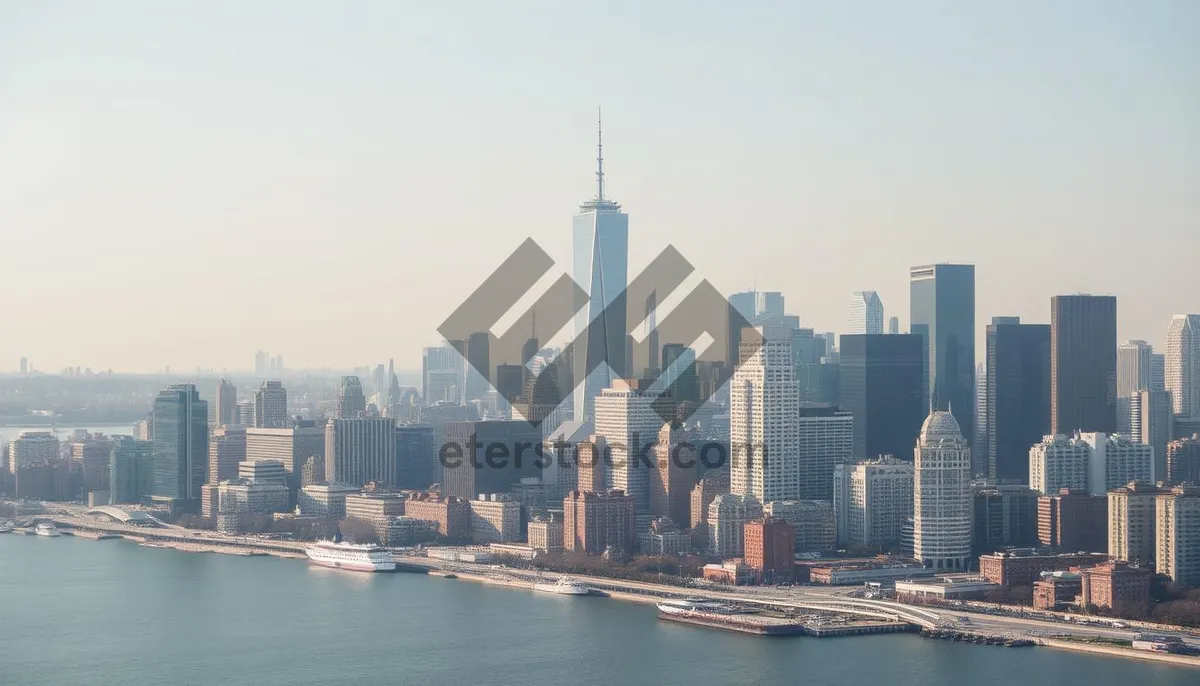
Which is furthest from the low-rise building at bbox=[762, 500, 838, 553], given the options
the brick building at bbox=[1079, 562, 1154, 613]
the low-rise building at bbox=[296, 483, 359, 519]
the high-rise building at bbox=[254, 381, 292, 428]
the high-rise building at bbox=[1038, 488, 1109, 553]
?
the high-rise building at bbox=[254, 381, 292, 428]

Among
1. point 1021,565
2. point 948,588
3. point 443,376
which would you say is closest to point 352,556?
point 948,588

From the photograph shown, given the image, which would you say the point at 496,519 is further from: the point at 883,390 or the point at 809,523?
the point at 883,390

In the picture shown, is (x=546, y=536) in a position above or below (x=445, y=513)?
below

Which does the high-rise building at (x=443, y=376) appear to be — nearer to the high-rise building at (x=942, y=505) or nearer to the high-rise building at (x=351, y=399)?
the high-rise building at (x=351, y=399)

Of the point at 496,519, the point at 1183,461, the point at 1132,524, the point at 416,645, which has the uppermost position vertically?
the point at 1183,461

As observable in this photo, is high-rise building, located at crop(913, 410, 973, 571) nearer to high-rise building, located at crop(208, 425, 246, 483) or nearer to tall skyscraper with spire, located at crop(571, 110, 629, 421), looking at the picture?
tall skyscraper with spire, located at crop(571, 110, 629, 421)

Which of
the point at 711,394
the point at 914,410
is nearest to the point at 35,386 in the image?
the point at 711,394
